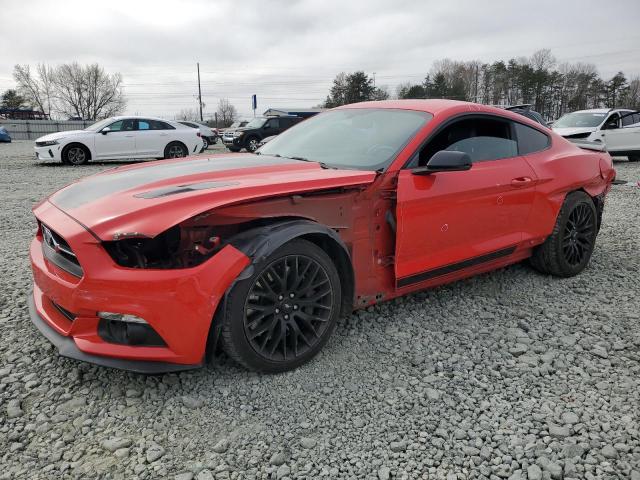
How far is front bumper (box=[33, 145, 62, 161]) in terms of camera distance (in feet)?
43.7

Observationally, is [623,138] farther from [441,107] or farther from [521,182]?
[441,107]

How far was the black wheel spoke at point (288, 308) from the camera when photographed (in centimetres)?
245

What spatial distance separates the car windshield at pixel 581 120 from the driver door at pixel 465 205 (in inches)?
499

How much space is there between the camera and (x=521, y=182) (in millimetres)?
3631

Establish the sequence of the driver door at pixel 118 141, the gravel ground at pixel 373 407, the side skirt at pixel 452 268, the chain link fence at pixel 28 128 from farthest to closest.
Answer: the chain link fence at pixel 28 128 < the driver door at pixel 118 141 < the side skirt at pixel 452 268 < the gravel ground at pixel 373 407

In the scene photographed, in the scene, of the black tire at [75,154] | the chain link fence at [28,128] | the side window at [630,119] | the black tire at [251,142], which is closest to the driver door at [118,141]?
the black tire at [75,154]

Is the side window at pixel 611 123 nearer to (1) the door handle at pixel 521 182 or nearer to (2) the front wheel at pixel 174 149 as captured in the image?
(2) the front wheel at pixel 174 149

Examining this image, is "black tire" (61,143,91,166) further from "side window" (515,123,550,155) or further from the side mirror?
the side mirror

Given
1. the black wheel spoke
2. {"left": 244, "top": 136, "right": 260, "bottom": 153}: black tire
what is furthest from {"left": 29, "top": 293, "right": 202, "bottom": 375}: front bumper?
{"left": 244, "top": 136, "right": 260, "bottom": 153}: black tire

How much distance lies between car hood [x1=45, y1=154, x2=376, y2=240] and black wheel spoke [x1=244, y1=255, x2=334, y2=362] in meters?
0.40

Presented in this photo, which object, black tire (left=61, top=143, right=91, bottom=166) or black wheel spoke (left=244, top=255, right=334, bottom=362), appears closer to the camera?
black wheel spoke (left=244, top=255, right=334, bottom=362)

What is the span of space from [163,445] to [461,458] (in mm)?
1240

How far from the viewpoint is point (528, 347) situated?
2982 mm

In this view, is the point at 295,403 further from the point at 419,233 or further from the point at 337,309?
the point at 419,233
